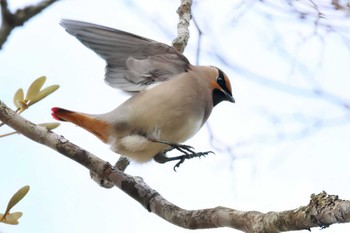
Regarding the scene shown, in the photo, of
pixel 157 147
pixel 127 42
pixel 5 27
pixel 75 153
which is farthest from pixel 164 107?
pixel 5 27

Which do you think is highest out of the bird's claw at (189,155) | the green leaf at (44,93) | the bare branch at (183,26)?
the green leaf at (44,93)

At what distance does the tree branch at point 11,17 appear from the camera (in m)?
1.55

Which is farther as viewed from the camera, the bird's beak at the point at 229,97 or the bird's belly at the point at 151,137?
the bird's beak at the point at 229,97

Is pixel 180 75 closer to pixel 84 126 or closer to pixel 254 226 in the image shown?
pixel 84 126

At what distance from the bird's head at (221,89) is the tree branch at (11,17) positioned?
6.63 feet

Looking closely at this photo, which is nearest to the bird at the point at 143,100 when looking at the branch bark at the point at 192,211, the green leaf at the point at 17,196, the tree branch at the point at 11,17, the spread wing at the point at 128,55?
the spread wing at the point at 128,55

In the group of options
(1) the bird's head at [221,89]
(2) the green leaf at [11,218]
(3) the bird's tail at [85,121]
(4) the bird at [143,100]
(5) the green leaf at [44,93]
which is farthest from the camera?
(1) the bird's head at [221,89]

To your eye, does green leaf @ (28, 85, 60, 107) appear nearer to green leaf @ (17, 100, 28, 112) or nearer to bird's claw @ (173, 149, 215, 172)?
green leaf @ (17, 100, 28, 112)

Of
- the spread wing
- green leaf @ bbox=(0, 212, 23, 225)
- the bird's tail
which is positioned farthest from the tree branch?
the spread wing

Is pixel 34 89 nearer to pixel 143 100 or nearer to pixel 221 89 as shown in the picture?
pixel 143 100

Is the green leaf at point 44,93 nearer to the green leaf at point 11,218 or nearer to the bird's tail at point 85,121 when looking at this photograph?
the green leaf at point 11,218

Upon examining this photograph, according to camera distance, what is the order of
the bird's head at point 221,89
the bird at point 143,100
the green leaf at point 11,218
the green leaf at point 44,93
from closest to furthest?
the green leaf at point 11,218 < the green leaf at point 44,93 < the bird at point 143,100 < the bird's head at point 221,89

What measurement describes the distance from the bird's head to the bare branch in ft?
0.91

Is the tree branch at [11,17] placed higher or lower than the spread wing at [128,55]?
higher
